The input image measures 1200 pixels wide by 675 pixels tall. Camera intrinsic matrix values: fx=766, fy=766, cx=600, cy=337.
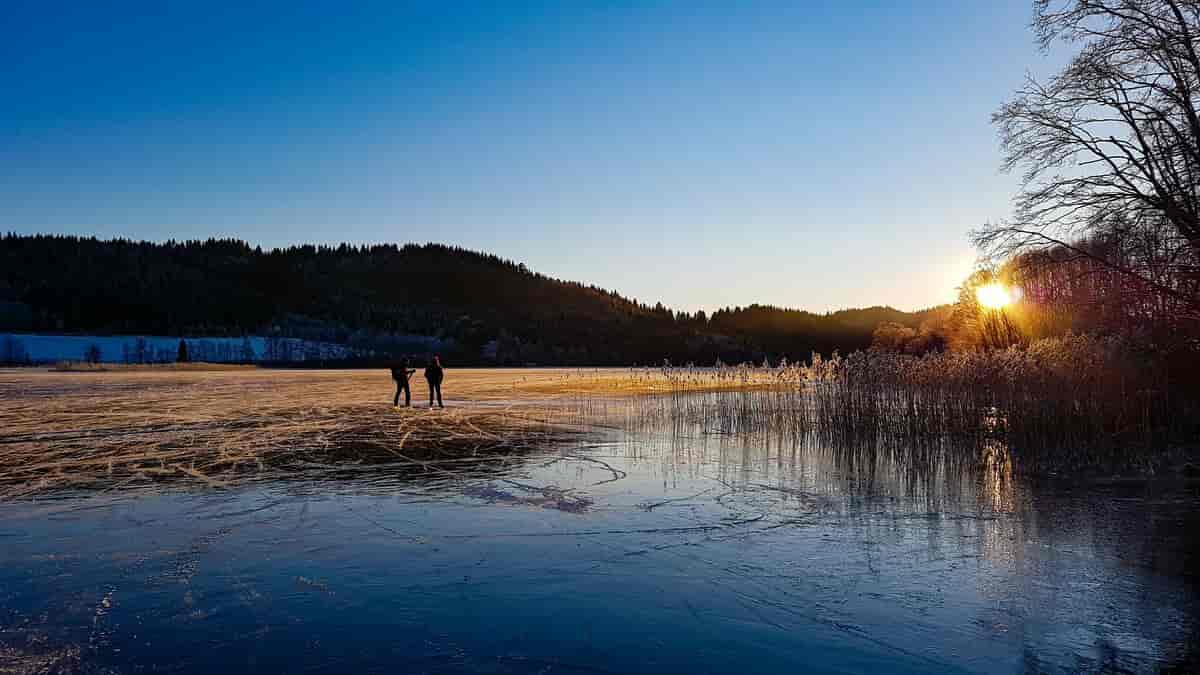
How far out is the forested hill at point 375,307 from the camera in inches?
4269

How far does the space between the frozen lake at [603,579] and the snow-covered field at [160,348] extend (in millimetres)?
79732

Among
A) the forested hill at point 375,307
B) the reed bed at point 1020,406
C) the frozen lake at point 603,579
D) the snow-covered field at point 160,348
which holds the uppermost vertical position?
the forested hill at point 375,307

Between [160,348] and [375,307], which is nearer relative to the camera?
[160,348]

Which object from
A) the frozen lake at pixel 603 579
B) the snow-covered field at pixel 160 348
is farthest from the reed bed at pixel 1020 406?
the snow-covered field at pixel 160 348

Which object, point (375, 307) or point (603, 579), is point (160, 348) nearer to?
point (375, 307)

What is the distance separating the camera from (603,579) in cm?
579

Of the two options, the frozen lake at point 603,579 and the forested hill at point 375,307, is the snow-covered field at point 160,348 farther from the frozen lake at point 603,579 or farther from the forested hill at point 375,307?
the frozen lake at point 603,579

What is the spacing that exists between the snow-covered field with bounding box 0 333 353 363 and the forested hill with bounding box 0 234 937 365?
705 centimetres

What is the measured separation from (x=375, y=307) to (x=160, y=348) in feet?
152

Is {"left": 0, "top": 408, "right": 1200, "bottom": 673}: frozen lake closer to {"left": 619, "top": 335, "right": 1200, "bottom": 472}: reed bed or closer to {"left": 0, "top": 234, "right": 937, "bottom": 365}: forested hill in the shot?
{"left": 619, "top": 335, "right": 1200, "bottom": 472}: reed bed

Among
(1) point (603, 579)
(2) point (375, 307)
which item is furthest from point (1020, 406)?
(2) point (375, 307)

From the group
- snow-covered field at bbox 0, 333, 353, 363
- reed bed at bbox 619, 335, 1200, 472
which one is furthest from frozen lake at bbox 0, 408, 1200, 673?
snow-covered field at bbox 0, 333, 353, 363

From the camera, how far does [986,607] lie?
5.06 meters

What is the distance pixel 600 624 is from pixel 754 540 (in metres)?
2.54
